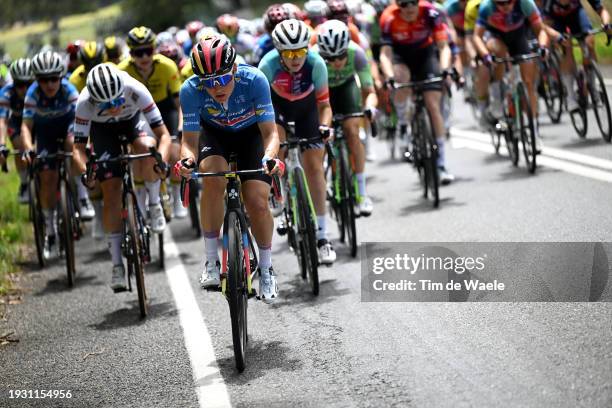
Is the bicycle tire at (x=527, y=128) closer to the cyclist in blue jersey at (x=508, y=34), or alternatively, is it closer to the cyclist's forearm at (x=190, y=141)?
the cyclist in blue jersey at (x=508, y=34)

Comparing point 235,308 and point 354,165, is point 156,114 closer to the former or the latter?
point 354,165

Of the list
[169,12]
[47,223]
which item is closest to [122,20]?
[169,12]

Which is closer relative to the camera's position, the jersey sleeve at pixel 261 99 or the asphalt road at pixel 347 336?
the asphalt road at pixel 347 336

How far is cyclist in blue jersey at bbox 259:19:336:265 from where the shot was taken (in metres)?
9.23

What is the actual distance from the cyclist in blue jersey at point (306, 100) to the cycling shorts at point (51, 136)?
3.23m

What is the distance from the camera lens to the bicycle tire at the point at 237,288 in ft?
22.6

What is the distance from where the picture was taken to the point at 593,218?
31.9 feet

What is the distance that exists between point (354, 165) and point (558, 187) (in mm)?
2435

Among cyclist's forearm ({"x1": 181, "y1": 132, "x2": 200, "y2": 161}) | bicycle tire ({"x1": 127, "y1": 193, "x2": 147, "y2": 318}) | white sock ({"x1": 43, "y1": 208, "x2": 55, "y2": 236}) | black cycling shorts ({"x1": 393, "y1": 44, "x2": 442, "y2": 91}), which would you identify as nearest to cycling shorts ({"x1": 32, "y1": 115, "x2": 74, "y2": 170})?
white sock ({"x1": 43, "y1": 208, "x2": 55, "y2": 236})

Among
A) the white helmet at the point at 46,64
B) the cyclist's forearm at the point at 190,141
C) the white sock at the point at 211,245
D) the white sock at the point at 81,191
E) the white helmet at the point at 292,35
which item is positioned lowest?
the white sock at the point at 81,191

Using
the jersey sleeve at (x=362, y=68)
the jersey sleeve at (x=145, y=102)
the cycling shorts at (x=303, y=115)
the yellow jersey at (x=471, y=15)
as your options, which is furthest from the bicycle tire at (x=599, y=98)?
the jersey sleeve at (x=145, y=102)

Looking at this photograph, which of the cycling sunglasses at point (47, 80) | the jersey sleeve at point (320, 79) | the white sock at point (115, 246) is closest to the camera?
the jersey sleeve at point (320, 79)

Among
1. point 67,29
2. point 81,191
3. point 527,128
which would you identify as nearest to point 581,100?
point 527,128

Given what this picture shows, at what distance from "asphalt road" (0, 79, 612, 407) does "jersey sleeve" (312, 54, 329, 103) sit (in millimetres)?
1649
